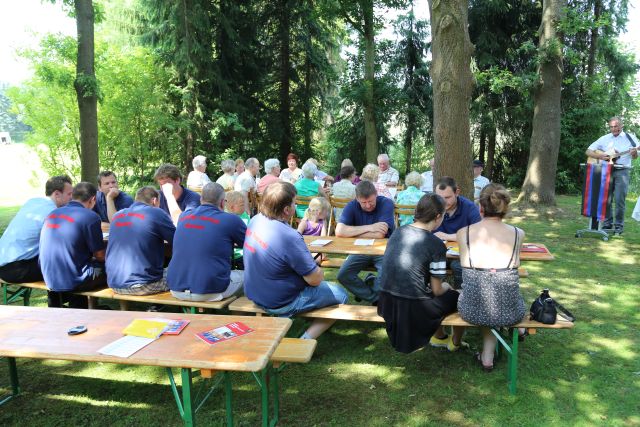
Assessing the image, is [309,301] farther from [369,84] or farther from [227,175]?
[369,84]

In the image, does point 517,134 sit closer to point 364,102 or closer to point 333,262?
point 364,102

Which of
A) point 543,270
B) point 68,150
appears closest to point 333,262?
point 543,270

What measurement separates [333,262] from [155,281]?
174 centimetres

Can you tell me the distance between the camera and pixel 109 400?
3293mm

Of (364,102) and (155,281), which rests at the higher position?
(364,102)

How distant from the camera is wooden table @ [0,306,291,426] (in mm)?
2287

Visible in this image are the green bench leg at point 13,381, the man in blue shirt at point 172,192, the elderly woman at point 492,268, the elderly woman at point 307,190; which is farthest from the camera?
the elderly woman at point 307,190

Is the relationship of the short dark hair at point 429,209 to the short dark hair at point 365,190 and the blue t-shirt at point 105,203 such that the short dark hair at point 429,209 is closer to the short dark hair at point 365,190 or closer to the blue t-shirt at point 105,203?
the short dark hair at point 365,190

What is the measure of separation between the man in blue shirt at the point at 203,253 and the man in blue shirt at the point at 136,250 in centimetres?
26

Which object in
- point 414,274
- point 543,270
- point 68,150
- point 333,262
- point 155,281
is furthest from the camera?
point 68,150

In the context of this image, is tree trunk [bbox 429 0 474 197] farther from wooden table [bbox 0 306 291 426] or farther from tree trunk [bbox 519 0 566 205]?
tree trunk [bbox 519 0 566 205]

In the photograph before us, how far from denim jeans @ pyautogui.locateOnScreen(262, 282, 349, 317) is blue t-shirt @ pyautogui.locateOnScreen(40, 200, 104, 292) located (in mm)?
1722

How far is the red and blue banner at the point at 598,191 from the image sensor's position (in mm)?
7441

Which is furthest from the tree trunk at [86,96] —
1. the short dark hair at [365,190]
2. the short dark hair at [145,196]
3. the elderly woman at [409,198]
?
the short dark hair at [365,190]
